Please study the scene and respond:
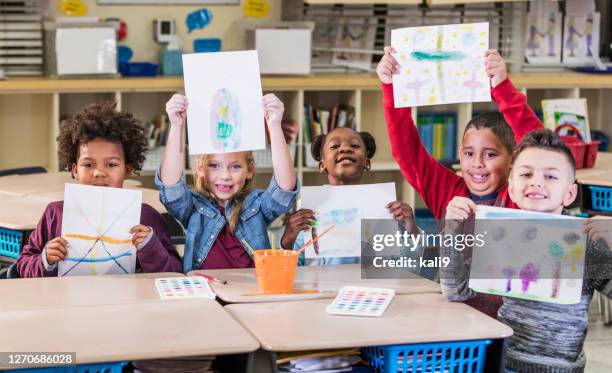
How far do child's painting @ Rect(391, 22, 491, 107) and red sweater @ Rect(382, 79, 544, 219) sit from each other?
72 millimetres

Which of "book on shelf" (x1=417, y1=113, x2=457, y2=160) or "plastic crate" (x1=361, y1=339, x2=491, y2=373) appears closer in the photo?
"plastic crate" (x1=361, y1=339, x2=491, y2=373)

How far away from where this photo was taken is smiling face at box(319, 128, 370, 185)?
3000mm

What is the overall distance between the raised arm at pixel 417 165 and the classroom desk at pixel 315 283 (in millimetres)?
398

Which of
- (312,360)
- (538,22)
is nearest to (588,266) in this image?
(312,360)

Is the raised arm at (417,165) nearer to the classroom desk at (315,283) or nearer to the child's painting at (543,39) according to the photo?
the classroom desk at (315,283)

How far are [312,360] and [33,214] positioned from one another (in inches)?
60.4

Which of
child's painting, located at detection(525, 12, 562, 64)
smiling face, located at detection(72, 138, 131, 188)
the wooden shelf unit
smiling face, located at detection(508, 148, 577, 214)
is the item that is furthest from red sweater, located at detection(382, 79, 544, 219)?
child's painting, located at detection(525, 12, 562, 64)

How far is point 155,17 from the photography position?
5.93m

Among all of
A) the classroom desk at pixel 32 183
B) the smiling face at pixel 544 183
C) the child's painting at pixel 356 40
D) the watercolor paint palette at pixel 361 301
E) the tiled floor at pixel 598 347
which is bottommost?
the tiled floor at pixel 598 347

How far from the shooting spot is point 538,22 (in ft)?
20.8

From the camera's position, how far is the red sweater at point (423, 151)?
9.48ft

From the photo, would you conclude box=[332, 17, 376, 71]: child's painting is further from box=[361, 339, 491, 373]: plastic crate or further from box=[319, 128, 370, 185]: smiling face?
box=[361, 339, 491, 373]: plastic crate

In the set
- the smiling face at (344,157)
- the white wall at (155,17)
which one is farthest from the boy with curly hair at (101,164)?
the white wall at (155,17)

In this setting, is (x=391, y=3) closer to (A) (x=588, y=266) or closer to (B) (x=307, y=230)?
(B) (x=307, y=230)
